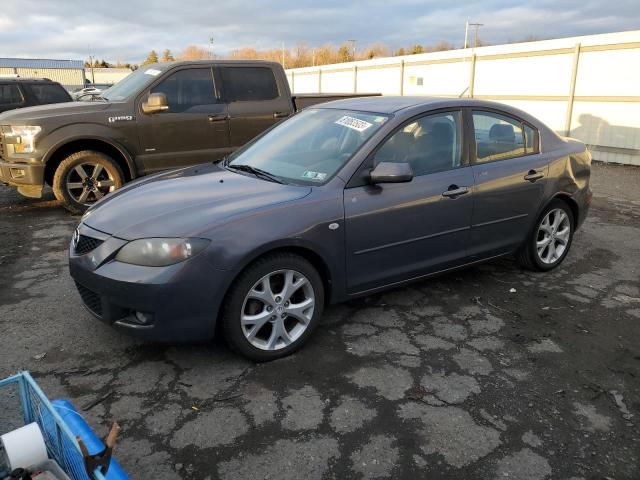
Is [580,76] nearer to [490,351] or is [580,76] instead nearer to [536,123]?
[536,123]

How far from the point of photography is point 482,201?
13.6 ft

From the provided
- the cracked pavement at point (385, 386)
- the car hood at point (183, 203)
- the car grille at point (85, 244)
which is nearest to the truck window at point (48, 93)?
the cracked pavement at point (385, 386)

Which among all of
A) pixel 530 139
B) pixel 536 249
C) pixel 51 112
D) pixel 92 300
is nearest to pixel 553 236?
pixel 536 249

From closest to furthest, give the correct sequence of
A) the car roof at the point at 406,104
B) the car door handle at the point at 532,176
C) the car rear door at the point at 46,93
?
the car roof at the point at 406,104
the car door handle at the point at 532,176
the car rear door at the point at 46,93

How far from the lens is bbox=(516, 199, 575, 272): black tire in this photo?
15.4 ft

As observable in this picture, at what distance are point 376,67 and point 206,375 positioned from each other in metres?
20.7

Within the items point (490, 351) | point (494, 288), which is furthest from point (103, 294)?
point (494, 288)

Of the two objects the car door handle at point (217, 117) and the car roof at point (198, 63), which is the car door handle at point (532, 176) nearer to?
the car door handle at point (217, 117)

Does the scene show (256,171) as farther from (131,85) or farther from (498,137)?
(131,85)

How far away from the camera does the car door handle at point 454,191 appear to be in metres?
3.91

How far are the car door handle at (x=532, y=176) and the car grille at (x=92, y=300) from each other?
3.50 m

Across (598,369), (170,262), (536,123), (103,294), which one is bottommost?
(598,369)

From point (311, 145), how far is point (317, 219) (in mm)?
904

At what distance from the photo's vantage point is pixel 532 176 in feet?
14.7
